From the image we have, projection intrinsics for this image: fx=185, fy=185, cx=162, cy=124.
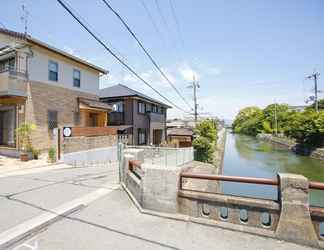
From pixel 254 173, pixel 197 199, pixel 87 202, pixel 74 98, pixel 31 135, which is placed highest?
pixel 74 98

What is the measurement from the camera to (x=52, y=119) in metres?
12.0

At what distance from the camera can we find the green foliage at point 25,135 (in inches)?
387

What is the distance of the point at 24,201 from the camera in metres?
4.43

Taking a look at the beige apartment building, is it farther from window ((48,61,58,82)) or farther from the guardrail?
the guardrail

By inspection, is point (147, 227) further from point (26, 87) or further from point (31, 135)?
point (26, 87)

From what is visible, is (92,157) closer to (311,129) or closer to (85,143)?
(85,143)

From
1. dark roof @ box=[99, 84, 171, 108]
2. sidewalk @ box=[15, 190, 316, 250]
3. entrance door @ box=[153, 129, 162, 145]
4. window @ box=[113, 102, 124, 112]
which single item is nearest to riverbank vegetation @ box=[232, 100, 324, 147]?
entrance door @ box=[153, 129, 162, 145]

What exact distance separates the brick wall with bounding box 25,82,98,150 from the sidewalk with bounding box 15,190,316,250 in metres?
9.40

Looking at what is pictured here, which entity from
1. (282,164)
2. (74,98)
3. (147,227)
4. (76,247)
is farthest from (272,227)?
(282,164)

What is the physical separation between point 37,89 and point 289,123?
46670mm

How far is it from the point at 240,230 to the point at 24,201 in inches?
188

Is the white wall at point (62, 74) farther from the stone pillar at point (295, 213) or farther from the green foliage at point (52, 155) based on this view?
the stone pillar at point (295, 213)

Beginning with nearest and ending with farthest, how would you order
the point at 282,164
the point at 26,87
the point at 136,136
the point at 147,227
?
the point at 147,227 < the point at 26,87 < the point at 136,136 < the point at 282,164

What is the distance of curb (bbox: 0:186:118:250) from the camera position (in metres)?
2.84
